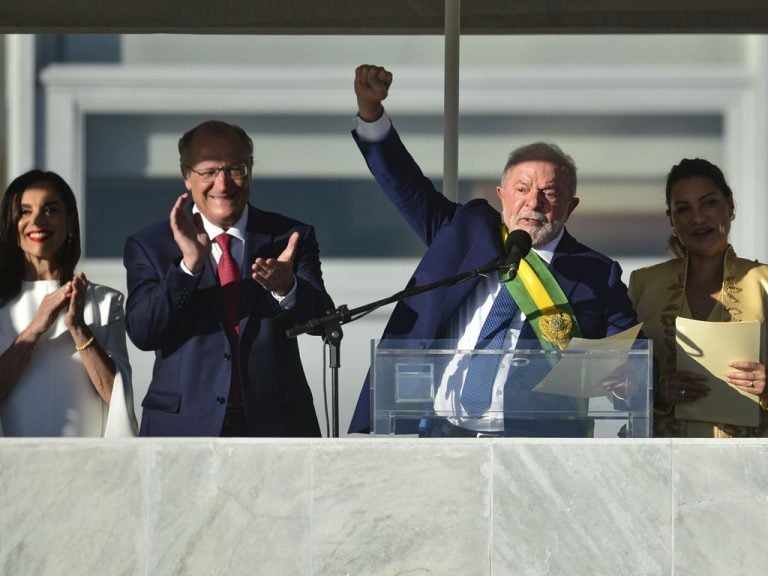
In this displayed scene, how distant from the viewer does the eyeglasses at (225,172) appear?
17.2 ft

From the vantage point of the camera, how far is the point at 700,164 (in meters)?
5.38

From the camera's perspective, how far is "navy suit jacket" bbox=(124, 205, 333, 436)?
201 inches

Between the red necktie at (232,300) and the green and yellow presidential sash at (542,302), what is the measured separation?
841mm

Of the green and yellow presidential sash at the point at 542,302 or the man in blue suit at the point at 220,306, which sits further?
the man in blue suit at the point at 220,306

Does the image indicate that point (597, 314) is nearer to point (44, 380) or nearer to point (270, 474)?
point (270, 474)

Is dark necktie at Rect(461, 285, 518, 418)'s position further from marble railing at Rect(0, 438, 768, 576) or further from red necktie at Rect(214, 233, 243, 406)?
red necktie at Rect(214, 233, 243, 406)

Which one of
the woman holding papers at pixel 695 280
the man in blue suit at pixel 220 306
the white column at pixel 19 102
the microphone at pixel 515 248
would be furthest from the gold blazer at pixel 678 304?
the white column at pixel 19 102

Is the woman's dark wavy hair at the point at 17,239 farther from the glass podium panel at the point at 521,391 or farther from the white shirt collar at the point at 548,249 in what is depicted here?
the white shirt collar at the point at 548,249

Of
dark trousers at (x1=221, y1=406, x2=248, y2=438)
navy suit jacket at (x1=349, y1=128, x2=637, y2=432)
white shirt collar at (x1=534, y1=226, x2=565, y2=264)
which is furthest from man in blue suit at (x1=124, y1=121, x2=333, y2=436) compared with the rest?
white shirt collar at (x1=534, y1=226, x2=565, y2=264)

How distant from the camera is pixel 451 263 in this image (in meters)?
5.16

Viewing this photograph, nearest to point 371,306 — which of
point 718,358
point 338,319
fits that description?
point 338,319

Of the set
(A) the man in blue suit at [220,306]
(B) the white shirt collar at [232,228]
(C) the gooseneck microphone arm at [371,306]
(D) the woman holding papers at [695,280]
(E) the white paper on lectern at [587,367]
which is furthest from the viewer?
(B) the white shirt collar at [232,228]

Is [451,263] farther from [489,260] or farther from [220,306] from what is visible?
[220,306]

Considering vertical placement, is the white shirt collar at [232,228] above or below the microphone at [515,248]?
above
